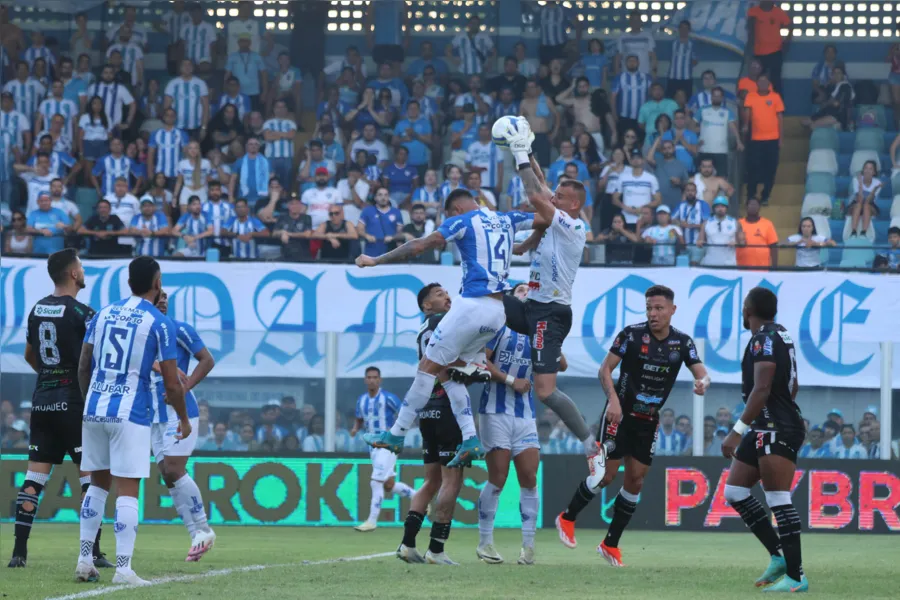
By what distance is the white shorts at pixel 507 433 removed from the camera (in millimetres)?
11773

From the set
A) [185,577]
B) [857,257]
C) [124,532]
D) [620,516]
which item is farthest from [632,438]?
[857,257]

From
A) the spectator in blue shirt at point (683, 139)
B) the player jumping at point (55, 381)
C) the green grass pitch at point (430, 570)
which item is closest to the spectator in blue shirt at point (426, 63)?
the spectator in blue shirt at point (683, 139)

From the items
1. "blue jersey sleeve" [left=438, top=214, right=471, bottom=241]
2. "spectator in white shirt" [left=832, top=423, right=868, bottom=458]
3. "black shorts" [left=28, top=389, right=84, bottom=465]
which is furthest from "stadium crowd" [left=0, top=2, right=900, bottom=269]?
"black shorts" [left=28, top=389, right=84, bottom=465]

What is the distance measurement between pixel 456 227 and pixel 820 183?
14371 mm

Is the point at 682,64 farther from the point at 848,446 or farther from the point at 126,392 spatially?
the point at 126,392

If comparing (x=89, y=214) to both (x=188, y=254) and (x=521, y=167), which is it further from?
(x=521, y=167)

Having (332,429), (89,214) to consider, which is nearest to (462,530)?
(332,429)

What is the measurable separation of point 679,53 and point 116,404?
16.9m

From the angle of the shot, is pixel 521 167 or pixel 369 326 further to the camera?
pixel 369 326

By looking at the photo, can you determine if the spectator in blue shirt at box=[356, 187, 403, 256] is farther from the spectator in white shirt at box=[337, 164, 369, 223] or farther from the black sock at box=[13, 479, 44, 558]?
the black sock at box=[13, 479, 44, 558]

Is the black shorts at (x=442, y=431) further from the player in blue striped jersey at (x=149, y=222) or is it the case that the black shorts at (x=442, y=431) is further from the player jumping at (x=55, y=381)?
the player in blue striped jersey at (x=149, y=222)

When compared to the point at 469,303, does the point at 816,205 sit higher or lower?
higher

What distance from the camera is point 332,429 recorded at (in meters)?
18.6

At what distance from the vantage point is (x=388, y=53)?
81.9 ft
